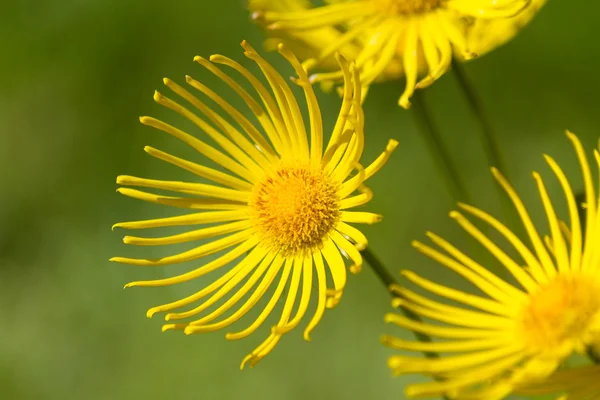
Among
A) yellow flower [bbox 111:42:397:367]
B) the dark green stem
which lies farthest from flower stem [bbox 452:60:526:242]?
yellow flower [bbox 111:42:397:367]

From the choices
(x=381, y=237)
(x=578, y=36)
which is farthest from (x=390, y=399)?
(x=578, y=36)

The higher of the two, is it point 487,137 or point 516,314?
point 487,137

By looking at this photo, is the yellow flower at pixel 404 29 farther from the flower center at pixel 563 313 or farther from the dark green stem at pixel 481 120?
the flower center at pixel 563 313

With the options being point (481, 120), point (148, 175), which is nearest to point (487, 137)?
point (481, 120)

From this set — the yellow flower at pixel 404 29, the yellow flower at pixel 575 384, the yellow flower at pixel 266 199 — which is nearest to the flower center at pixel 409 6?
the yellow flower at pixel 404 29

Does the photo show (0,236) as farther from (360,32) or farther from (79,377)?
(360,32)

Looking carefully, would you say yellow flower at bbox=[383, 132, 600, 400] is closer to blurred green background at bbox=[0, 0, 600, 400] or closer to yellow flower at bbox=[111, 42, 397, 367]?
yellow flower at bbox=[111, 42, 397, 367]

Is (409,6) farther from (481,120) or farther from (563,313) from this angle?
(563,313)
